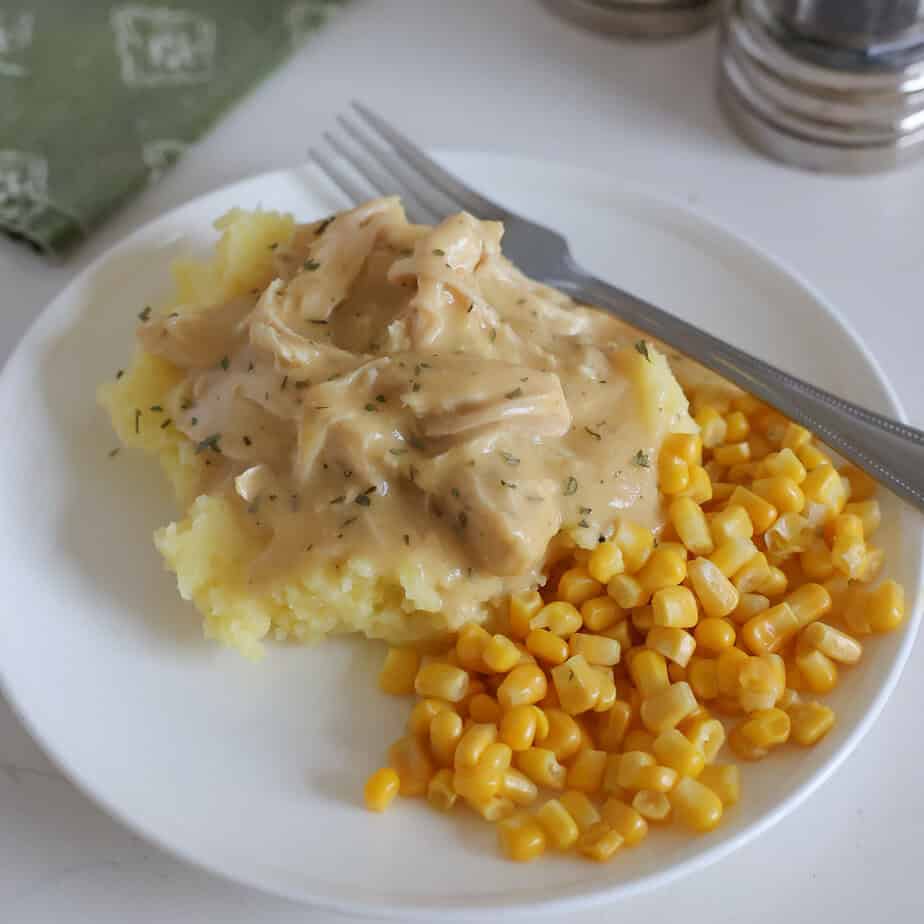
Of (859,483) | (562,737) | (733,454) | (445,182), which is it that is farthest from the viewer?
(445,182)

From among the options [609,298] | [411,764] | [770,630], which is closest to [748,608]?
[770,630]

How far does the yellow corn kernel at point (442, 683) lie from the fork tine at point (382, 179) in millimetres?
1449

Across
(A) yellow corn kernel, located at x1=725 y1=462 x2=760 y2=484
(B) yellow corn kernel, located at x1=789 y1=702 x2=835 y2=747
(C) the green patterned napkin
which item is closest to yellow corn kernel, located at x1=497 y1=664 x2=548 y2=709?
(B) yellow corn kernel, located at x1=789 y1=702 x2=835 y2=747

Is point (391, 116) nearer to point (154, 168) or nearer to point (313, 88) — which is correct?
point (313, 88)

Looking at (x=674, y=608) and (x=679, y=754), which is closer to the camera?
(x=679, y=754)

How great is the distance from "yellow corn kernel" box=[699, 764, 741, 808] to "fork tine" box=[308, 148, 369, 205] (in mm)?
1977

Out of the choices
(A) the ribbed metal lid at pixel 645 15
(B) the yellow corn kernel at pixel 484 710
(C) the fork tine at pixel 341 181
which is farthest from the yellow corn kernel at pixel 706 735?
(A) the ribbed metal lid at pixel 645 15

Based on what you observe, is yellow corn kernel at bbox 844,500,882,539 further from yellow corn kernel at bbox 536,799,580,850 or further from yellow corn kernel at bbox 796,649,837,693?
yellow corn kernel at bbox 536,799,580,850

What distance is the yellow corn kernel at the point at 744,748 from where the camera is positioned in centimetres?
257

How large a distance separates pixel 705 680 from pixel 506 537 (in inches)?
21.8

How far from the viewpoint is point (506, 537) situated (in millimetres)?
2682

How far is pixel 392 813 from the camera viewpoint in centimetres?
252

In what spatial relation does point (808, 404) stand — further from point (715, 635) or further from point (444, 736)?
point (444, 736)

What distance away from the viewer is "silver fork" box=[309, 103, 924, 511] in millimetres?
2906
